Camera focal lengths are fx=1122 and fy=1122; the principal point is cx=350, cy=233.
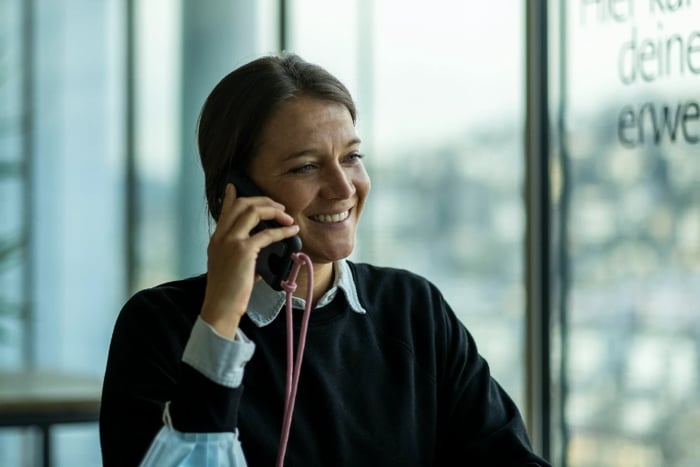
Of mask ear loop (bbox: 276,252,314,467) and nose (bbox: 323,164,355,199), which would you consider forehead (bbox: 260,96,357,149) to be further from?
mask ear loop (bbox: 276,252,314,467)

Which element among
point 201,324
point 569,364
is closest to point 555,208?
point 569,364

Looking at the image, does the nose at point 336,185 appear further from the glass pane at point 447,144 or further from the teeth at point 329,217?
the glass pane at point 447,144

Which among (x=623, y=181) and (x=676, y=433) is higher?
(x=623, y=181)

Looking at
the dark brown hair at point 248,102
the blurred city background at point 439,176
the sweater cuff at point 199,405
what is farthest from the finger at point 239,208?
the blurred city background at point 439,176

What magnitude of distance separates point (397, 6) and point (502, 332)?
127 cm

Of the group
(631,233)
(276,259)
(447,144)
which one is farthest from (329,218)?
(447,144)

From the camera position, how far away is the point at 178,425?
4.88ft

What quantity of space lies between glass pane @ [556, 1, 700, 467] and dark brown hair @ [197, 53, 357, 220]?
43.1 inches

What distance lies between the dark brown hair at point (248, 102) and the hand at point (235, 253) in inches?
4.5

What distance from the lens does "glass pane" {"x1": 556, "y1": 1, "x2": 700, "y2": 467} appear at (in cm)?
260

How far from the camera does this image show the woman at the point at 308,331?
161 cm

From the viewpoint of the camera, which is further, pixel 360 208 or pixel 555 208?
pixel 555 208

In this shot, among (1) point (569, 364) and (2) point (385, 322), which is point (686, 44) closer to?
(1) point (569, 364)

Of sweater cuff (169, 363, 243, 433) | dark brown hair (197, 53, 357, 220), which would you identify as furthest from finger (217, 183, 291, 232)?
sweater cuff (169, 363, 243, 433)
